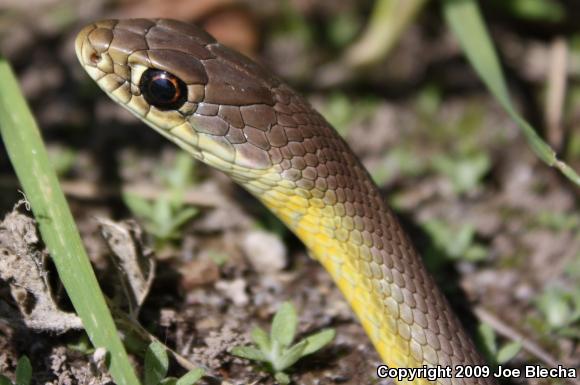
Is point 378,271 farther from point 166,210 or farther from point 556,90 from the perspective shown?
point 556,90

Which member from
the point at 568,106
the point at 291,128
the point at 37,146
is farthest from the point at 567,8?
the point at 37,146

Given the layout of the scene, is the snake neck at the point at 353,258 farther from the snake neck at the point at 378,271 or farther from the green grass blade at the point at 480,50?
the green grass blade at the point at 480,50

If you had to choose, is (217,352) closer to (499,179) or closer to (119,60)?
(119,60)

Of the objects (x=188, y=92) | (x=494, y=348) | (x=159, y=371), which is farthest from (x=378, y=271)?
(x=188, y=92)

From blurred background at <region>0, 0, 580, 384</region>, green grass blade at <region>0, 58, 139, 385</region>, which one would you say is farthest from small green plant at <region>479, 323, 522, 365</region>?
green grass blade at <region>0, 58, 139, 385</region>

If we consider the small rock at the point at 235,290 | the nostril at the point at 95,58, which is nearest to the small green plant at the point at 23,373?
the small rock at the point at 235,290

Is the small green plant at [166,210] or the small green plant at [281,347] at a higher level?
the small green plant at [166,210]

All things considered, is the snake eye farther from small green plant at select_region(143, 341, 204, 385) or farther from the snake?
small green plant at select_region(143, 341, 204, 385)

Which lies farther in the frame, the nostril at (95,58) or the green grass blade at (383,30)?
the green grass blade at (383,30)
